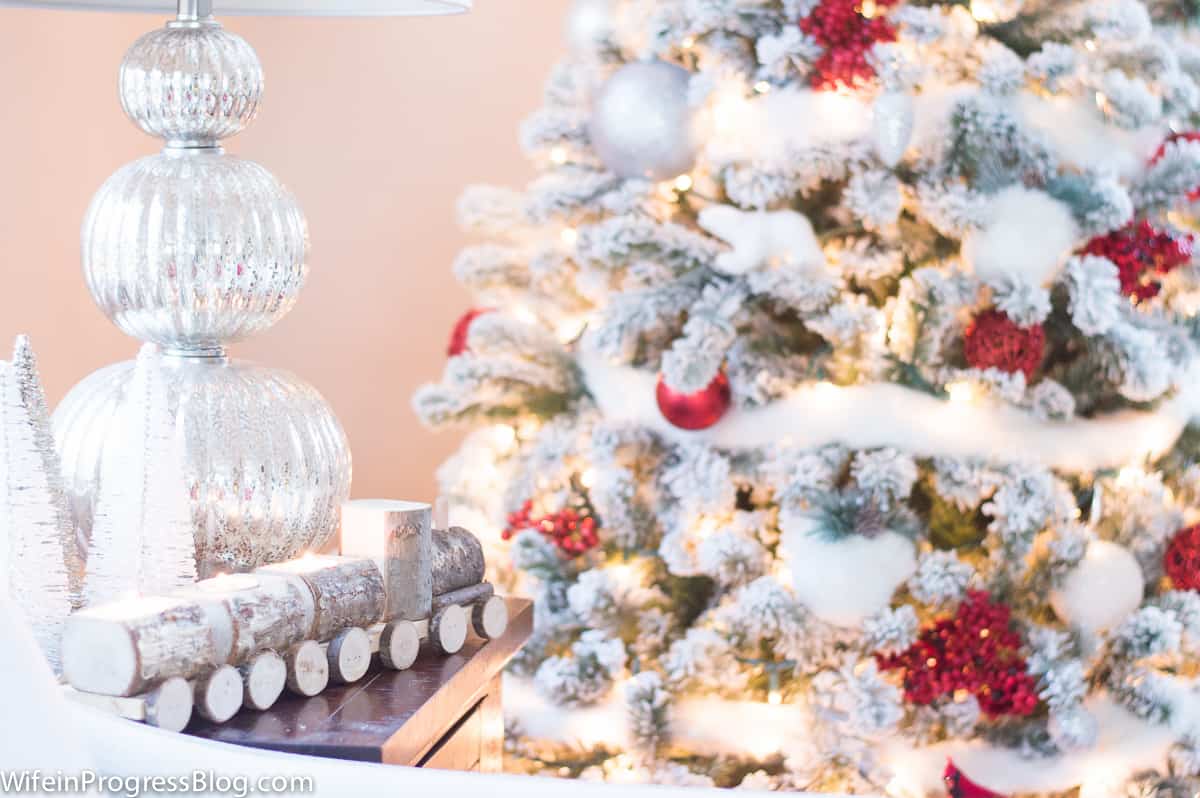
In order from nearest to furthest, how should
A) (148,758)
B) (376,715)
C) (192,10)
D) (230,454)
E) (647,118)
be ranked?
(148,758) → (376,715) → (230,454) → (192,10) → (647,118)

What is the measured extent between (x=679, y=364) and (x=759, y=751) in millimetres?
557

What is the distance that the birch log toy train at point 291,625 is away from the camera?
0.77 m

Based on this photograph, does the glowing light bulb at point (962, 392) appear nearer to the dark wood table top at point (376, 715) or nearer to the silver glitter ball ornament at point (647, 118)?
the silver glitter ball ornament at point (647, 118)

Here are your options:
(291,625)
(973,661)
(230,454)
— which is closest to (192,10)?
(230,454)

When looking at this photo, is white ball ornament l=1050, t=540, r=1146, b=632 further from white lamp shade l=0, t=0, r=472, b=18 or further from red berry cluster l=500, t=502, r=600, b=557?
white lamp shade l=0, t=0, r=472, b=18

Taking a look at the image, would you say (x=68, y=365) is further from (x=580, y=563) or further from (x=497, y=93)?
(x=497, y=93)

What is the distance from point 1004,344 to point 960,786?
1.98 ft

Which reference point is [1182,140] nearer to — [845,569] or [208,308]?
[845,569]

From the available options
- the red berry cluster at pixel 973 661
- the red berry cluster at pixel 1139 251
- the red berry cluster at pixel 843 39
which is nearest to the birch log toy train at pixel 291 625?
the red berry cluster at pixel 973 661

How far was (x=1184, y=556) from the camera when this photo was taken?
191 centimetres

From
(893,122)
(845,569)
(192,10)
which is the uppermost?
(192,10)

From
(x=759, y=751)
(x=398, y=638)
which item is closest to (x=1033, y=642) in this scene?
(x=759, y=751)

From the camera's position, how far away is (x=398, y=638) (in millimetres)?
989

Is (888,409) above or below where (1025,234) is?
below
